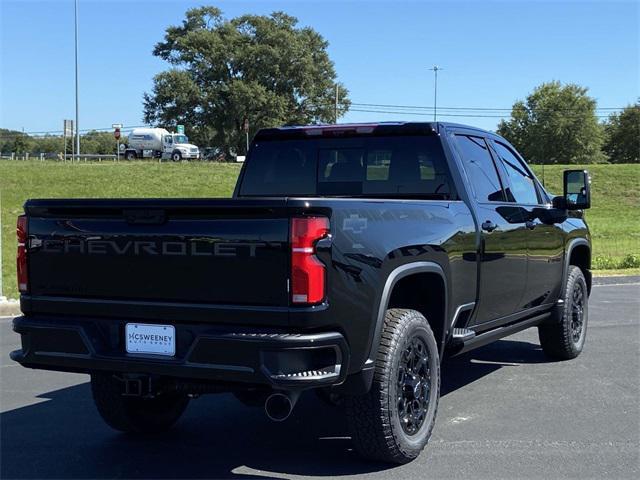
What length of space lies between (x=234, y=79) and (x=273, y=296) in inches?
2738

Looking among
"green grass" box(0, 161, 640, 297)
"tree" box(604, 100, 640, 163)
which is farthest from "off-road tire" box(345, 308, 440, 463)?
"tree" box(604, 100, 640, 163)

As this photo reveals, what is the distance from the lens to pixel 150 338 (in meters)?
3.75

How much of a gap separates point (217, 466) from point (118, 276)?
4.22 ft

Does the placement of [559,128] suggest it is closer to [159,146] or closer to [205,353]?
[159,146]

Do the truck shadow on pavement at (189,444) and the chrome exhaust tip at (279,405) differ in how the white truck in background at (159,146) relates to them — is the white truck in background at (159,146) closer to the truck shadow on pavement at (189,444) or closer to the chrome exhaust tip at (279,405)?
the truck shadow on pavement at (189,444)

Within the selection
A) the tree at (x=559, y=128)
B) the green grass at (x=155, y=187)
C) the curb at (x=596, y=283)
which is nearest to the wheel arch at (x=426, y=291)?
the curb at (x=596, y=283)

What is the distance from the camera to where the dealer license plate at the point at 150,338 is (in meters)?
3.70

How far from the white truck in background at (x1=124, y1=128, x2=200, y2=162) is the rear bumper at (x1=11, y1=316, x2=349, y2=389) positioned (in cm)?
5280

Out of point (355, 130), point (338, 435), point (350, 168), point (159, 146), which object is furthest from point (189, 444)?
point (159, 146)

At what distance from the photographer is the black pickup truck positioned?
11.4 ft

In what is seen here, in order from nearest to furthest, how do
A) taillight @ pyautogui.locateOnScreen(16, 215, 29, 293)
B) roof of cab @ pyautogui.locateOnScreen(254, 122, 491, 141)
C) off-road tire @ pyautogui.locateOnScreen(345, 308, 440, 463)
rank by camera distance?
off-road tire @ pyautogui.locateOnScreen(345, 308, 440, 463) < taillight @ pyautogui.locateOnScreen(16, 215, 29, 293) < roof of cab @ pyautogui.locateOnScreen(254, 122, 491, 141)

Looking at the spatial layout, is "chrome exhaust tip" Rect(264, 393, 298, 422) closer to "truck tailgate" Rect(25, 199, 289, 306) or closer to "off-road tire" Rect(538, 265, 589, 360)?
"truck tailgate" Rect(25, 199, 289, 306)

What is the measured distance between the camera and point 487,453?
14.5 feet

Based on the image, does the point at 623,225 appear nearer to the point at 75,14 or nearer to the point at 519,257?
the point at 519,257
